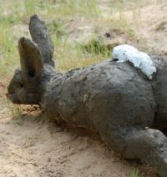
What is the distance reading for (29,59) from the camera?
2.95 meters

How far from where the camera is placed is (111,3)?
5289mm

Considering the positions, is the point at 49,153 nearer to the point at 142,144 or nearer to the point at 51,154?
the point at 51,154

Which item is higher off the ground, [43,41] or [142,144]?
[43,41]

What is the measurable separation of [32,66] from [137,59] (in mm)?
693

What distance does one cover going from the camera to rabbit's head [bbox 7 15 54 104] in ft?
9.48

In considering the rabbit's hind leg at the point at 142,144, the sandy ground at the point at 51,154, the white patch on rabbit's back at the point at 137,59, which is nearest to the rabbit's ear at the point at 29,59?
the sandy ground at the point at 51,154

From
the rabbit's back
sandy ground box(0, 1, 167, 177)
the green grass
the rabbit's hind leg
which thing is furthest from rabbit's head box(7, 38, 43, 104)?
the rabbit's hind leg

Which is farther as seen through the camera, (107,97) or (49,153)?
(49,153)

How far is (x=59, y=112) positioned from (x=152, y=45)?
1565 mm

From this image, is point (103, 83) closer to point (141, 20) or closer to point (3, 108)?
point (3, 108)

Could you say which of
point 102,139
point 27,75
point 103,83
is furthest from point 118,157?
point 27,75

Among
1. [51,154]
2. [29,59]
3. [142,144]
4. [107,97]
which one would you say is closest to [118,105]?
[107,97]

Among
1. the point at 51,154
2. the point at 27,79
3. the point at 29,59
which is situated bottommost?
the point at 51,154

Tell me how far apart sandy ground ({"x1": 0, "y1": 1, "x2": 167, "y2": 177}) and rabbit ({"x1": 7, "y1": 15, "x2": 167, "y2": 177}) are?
0.31 ft
